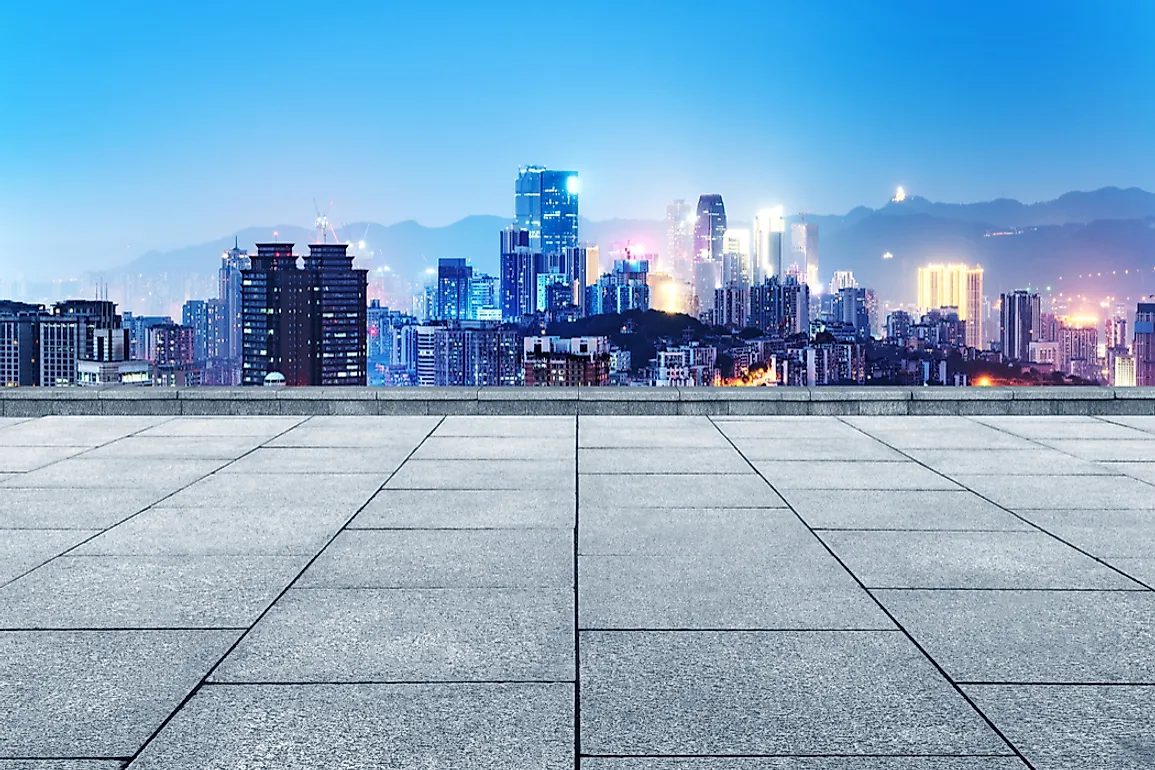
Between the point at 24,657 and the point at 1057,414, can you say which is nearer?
the point at 24,657

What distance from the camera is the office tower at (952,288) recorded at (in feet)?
468

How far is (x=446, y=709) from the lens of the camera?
4.67m

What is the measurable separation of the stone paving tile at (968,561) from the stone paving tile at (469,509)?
2166mm

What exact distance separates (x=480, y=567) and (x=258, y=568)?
138 cm

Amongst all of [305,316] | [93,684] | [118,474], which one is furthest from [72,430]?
[305,316]

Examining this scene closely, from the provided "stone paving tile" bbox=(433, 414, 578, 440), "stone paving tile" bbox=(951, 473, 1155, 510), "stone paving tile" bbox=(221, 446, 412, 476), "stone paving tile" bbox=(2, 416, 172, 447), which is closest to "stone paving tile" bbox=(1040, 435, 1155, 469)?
"stone paving tile" bbox=(951, 473, 1155, 510)

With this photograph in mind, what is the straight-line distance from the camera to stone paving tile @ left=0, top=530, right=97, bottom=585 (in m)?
7.28

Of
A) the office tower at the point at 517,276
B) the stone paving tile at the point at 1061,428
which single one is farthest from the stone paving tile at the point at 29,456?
the office tower at the point at 517,276

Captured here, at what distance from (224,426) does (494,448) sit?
4.52m

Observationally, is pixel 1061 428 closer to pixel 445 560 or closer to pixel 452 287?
pixel 445 560

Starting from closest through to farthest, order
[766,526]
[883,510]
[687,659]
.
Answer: [687,659] → [766,526] → [883,510]

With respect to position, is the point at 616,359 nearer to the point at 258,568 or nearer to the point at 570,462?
the point at 570,462

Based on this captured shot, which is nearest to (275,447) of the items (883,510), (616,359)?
(883,510)

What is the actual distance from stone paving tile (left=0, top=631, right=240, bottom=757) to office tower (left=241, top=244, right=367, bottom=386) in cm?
8751
